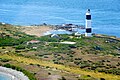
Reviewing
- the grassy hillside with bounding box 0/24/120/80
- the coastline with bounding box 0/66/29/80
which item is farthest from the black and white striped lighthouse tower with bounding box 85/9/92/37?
the coastline with bounding box 0/66/29/80

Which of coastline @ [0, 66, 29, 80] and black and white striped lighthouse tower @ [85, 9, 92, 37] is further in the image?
black and white striped lighthouse tower @ [85, 9, 92, 37]

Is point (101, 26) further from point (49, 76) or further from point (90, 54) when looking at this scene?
point (49, 76)

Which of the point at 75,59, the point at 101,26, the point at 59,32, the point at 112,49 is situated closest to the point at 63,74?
the point at 75,59

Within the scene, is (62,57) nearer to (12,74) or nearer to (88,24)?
(12,74)

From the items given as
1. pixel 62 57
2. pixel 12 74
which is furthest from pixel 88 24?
pixel 12 74

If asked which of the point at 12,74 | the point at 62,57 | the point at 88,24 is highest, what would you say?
the point at 88,24

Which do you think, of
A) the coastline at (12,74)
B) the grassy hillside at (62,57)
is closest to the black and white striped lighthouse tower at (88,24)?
the grassy hillside at (62,57)

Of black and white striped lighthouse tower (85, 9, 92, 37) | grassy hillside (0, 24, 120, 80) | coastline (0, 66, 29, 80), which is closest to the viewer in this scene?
coastline (0, 66, 29, 80)

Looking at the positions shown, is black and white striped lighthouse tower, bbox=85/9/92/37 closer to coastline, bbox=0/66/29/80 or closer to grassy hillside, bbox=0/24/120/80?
grassy hillside, bbox=0/24/120/80

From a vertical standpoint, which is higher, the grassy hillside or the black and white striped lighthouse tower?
the black and white striped lighthouse tower
